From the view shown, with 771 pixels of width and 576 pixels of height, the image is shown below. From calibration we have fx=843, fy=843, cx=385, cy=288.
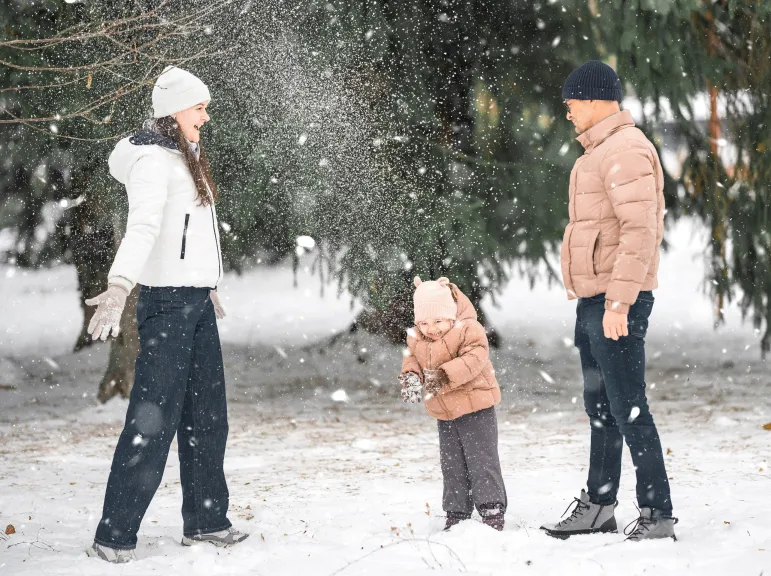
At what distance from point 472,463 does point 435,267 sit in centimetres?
452

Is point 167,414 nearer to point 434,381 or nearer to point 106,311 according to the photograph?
point 106,311

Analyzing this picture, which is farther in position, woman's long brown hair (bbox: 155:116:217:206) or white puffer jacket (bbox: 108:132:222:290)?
woman's long brown hair (bbox: 155:116:217:206)

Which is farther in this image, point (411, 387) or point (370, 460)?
point (370, 460)

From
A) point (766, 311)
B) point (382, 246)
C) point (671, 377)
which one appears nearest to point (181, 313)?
point (382, 246)

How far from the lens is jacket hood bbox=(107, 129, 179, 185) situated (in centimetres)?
349

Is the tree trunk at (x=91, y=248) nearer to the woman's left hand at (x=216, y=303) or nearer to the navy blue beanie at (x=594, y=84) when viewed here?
the woman's left hand at (x=216, y=303)

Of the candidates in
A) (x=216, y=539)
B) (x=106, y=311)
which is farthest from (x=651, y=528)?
(x=106, y=311)

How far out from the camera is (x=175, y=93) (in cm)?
355

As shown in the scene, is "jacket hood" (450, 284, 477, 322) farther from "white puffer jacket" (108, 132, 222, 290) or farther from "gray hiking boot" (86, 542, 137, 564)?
"gray hiking boot" (86, 542, 137, 564)

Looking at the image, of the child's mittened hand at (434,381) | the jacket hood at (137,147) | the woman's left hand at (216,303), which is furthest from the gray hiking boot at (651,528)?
the jacket hood at (137,147)

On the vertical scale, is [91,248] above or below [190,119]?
below

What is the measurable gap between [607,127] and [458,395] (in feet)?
4.41

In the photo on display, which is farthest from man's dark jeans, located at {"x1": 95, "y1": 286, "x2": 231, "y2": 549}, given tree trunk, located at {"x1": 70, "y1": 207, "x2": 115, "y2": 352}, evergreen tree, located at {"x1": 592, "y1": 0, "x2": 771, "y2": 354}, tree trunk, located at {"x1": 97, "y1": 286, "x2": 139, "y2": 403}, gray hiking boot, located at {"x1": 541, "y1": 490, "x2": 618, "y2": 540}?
tree trunk, located at {"x1": 70, "y1": 207, "x2": 115, "y2": 352}

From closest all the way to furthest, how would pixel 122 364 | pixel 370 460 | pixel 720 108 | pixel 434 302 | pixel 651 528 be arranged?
pixel 651 528
pixel 434 302
pixel 370 460
pixel 720 108
pixel 122 364
